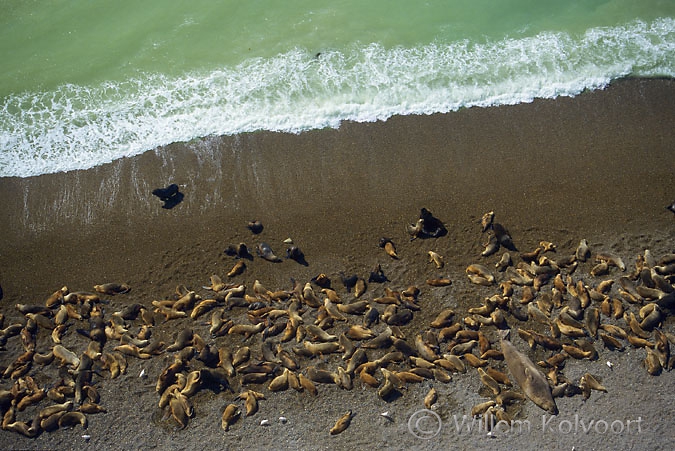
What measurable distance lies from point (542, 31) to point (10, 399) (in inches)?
513

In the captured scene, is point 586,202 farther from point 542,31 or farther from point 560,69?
point 542,31

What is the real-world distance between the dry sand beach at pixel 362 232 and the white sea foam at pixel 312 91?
430 millimetres

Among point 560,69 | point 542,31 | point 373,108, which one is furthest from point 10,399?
point 542,31

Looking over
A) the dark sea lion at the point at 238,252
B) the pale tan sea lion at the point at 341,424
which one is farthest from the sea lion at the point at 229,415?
the dark sea lion at the point at 238,252

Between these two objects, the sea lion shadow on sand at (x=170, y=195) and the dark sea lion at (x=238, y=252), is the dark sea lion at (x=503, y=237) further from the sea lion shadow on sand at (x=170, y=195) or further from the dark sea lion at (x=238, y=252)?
the sea lion shadow on sand at (x=170, y=195)

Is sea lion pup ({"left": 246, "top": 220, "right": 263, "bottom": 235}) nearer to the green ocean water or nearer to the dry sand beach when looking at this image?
the dry sand beach

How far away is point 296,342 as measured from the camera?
822cm

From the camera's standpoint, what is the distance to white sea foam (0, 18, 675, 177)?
10977mm


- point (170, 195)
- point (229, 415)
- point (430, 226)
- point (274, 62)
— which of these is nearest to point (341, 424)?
point (229, 415)

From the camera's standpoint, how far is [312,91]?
11578mm

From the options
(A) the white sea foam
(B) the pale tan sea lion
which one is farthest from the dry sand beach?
(A) the white sea foam
